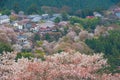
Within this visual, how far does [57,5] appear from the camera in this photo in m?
44.8

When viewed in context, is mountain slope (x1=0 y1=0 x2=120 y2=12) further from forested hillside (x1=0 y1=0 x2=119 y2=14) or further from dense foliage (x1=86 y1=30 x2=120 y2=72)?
dense foliage (x1=86 y1=30 x2=120 y2=72)

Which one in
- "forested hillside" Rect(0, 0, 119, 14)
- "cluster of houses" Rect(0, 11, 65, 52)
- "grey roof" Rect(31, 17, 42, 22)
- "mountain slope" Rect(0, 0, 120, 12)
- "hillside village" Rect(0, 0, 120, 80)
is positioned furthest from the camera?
"mountain slope" Rect(0, 0, 120, 12)

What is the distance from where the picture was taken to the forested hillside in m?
42.8

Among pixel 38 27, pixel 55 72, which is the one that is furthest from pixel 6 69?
pixel 38 27

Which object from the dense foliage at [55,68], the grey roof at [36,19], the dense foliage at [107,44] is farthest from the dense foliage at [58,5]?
the dense foliage at [55,68]

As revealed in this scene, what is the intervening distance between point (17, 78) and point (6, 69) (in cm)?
109

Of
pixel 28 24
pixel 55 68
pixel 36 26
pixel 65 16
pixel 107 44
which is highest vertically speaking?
pixel 55 68

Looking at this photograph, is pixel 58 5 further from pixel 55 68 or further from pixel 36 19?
pixel 55 68

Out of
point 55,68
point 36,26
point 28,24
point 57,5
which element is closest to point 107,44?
point 36,26

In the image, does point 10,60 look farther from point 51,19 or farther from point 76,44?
point 51,19

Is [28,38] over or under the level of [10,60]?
under

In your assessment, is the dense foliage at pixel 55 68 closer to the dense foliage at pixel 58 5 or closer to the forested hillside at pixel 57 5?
the dense foliage at pixel 58 5

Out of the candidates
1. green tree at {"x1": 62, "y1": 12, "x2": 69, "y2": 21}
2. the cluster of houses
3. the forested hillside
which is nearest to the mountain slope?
the forested hillside

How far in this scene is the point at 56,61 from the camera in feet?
42.0
